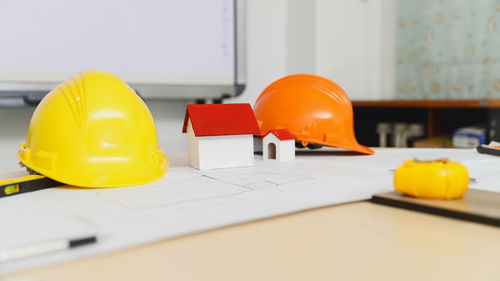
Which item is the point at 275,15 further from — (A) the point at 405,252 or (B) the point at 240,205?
→ (A) the point at 405,252

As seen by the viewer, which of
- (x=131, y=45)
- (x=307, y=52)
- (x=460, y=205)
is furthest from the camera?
(x=307, y=52)

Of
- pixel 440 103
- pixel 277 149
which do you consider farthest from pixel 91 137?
pixel 440 103

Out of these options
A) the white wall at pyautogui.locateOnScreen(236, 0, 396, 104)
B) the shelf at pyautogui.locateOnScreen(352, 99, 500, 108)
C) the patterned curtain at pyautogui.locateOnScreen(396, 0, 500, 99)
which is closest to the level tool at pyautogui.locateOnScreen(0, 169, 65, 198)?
the white wall at pyautogui.locateOnScreen(236, 0, 396, 104)

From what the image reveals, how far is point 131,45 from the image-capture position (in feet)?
4.97

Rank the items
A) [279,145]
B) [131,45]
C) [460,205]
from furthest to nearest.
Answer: [131,45] → [279,145] → [460,205]

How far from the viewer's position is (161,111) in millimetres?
1676

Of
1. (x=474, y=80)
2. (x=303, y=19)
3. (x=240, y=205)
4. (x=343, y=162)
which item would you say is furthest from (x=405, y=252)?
(x=474, y=80)

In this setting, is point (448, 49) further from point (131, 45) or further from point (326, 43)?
point (131, 45)

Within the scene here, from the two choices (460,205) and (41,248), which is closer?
(41,248)

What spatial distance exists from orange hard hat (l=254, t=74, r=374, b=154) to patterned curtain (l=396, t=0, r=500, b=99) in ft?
5.03

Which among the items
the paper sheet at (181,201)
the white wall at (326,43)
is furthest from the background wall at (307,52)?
the paper sheet at (181,201)

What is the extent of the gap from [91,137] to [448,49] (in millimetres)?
2140

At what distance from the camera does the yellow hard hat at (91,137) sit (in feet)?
1.95

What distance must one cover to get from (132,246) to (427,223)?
11.5 inches
